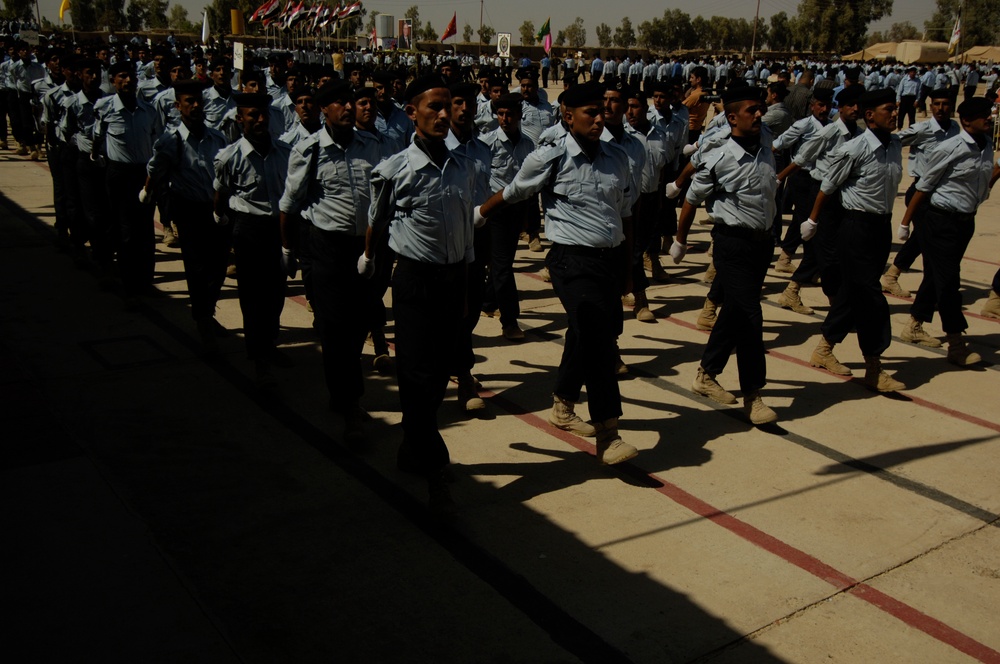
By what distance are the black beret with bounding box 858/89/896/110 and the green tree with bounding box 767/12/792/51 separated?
115 meters

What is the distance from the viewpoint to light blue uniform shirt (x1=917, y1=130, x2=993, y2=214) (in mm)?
8070

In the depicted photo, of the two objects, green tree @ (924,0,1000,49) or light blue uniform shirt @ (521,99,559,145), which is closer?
light blue uniform shirt @ (521,99,559,145)

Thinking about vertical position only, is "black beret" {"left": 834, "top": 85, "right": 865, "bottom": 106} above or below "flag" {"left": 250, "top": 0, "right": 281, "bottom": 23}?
below

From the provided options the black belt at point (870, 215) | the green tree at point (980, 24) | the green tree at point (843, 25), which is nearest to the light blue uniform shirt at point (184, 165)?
the black belt at point (870, 215)

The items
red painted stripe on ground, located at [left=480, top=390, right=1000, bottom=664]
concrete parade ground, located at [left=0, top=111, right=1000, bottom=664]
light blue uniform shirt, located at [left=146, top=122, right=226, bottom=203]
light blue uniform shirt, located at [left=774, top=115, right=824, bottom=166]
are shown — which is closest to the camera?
concrete parade ground, located at [left=0, top=111, right=1000, bottom=664]

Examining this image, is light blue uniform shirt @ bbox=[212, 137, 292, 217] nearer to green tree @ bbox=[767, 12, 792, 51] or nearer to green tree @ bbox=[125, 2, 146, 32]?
green tree @ bbox=[125, 2, 146, 32]

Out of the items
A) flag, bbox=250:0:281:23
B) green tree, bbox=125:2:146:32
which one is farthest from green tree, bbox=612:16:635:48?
flag, bbox=250:0:281:23

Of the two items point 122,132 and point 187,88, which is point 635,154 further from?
point 122,132

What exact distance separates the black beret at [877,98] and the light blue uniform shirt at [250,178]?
14.9 feet

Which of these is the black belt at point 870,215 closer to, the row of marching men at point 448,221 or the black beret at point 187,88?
the row of marching men at point 448,221

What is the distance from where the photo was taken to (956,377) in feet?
26.2

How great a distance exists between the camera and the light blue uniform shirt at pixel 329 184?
20.3 feet

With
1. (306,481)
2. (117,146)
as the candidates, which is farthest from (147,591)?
(117,146)

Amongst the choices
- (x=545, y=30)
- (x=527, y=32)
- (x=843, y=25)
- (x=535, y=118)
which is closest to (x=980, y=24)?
(x=843, y=25)
